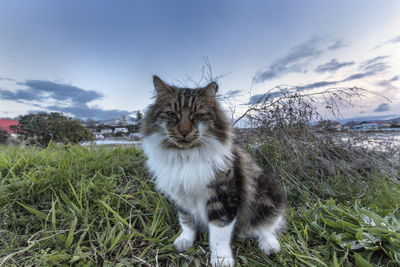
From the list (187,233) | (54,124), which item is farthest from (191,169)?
(54,124)

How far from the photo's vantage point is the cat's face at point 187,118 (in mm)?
1681

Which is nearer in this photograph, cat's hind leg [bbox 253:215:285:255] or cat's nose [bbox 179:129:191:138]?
cat's nose [bbox 179:129:191:138]

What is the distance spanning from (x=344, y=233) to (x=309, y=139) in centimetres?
197

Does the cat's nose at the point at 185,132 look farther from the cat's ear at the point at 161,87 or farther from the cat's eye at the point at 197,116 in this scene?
the cat's ear at the point at 161,87

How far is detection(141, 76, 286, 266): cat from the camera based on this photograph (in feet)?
5.58

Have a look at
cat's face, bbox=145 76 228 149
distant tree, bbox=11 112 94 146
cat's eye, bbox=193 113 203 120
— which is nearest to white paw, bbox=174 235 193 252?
cat's face, bbox=145 76 228 149

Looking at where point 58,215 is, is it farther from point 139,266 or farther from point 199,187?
point 199,187

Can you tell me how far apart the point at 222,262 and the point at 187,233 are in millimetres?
431

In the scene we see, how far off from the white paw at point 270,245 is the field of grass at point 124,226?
50 millimetres

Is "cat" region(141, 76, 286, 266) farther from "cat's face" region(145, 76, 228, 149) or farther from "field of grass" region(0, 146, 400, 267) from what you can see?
"field of grass" region(0, 146, 400, 267)

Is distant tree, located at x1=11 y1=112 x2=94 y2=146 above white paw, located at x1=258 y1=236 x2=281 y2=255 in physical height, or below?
above

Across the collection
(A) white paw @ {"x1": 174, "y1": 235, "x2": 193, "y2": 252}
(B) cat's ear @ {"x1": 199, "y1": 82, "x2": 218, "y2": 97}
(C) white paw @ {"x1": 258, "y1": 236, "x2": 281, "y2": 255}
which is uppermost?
(B) cat's ear @ {"x1": 199, "y1": 82, "x2": 218, "y2": 97}

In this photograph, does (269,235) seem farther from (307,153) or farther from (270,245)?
(307,153)

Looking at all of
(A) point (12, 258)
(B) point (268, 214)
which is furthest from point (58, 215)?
(B) point (268, 214)
